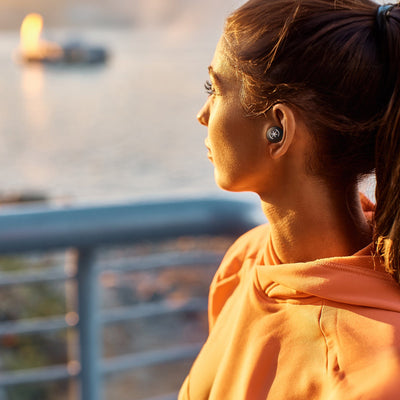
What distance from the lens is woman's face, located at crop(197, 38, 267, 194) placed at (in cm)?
77

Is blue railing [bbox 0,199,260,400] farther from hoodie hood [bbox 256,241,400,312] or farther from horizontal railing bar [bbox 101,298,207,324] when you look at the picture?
hoodie hood [bbox 256,241,400,312]

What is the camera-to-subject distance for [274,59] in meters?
0.72

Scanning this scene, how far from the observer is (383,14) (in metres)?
0.71

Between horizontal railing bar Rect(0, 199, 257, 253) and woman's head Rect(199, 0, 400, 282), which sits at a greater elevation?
woman's head Rect(199, 0, 400, 282)

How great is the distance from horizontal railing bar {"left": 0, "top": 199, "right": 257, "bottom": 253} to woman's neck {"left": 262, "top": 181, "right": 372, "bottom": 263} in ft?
2.32

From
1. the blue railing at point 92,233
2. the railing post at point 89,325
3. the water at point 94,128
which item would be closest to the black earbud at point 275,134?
the blue railing at point 92,233

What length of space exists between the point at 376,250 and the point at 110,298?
11.1 meters

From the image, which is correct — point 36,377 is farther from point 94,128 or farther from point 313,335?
point 94,128

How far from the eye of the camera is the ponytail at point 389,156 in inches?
27.2

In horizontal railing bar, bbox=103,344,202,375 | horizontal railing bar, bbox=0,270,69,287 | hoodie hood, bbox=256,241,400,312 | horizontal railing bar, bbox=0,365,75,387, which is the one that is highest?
hoodie hood, bbox=256,241,400,312

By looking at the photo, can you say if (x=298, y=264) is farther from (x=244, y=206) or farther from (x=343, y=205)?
(x=244, y=206)

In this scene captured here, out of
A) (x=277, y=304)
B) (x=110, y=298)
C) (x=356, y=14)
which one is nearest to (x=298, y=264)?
(x=277, y=304)

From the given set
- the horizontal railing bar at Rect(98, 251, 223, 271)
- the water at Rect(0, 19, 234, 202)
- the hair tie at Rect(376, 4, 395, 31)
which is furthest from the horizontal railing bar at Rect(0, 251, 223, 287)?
the water at Rect(0, 19, 234, 202)

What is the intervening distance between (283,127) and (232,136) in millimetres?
73
